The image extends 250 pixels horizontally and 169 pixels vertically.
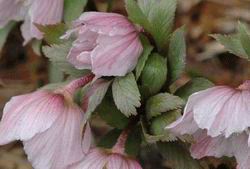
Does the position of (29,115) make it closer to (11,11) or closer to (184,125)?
(184,125)

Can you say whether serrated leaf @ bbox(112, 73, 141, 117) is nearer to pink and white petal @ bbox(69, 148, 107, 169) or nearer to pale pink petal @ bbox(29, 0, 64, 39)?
pink and white petal @ bbox(69, 148, 107, 169)

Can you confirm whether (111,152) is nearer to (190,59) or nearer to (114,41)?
(114,41)

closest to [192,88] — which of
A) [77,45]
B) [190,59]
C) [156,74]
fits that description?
[156,74]

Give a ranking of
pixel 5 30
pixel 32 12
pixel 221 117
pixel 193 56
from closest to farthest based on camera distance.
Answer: pixel 221 117 < pixel 32 12 < pixel 5 30 < pixel 193 56

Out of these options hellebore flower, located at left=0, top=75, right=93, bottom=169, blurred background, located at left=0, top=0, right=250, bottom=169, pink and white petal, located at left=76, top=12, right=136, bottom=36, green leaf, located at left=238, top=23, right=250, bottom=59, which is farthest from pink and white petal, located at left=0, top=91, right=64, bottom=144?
blurred background, located at left=0, top=0, right=250, bottom=169

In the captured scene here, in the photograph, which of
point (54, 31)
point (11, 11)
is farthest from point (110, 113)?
point (11, 11)
